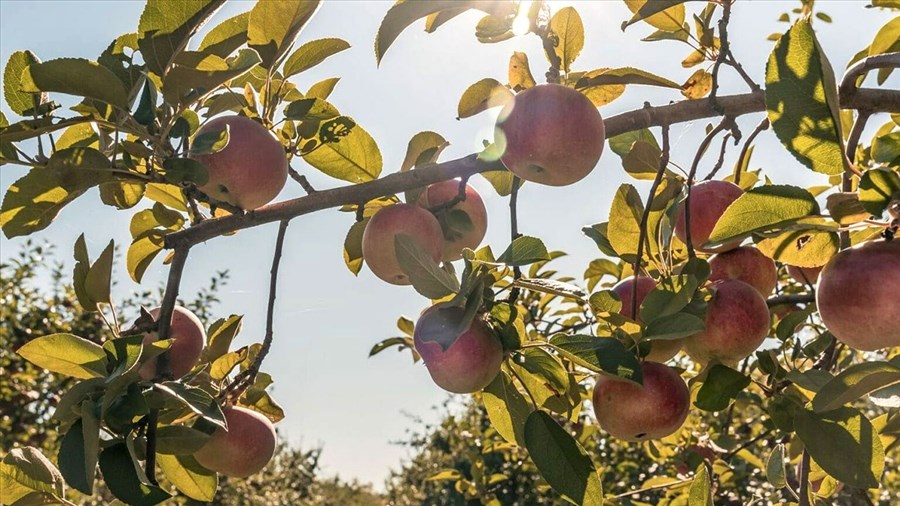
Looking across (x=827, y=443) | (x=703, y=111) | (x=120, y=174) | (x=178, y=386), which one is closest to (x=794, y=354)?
(x=827, y=443)

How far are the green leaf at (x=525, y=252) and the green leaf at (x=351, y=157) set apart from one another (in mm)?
446

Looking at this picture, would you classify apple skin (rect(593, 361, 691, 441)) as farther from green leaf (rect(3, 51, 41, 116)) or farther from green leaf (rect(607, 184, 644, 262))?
green leaf (rect(3, 51, 41, 116))

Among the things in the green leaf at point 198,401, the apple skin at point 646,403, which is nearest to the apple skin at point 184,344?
the green leaf at point 198,401

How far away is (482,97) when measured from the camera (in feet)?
3.96

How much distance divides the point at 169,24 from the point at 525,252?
21.2 inches

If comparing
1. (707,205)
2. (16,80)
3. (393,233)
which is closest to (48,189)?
(16,80)

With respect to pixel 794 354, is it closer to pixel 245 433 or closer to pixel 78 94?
pixel 245 433

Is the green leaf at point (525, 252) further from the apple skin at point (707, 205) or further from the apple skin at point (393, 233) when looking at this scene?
the apple skin at point (707, 205)

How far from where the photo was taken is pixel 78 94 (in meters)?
0.89

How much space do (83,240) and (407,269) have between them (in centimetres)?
58

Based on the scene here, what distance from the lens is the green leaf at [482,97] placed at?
1189mm

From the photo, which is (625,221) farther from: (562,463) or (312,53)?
(312,53)

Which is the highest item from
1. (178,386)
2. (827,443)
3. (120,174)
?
(120,174)

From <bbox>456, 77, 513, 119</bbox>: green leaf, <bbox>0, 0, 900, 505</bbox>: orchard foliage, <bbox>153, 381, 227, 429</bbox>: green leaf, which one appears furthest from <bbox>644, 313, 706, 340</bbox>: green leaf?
<bbox>153, 381, 227, 429</bbox>: green leaf
